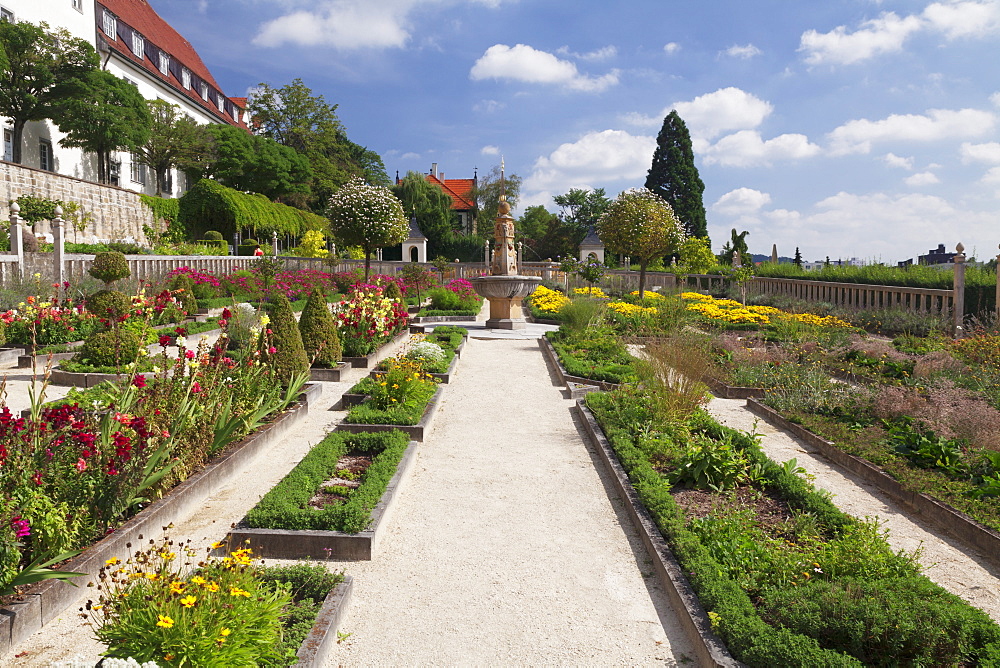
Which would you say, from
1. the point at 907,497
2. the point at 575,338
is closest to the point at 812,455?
the point at 907,497

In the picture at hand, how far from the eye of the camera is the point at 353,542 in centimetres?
404

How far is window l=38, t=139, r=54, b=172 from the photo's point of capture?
31278 millimetres

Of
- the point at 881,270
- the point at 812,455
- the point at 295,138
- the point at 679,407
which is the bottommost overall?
the point at 812,455

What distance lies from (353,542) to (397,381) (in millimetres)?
3582

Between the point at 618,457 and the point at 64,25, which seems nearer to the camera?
the point at 618,457

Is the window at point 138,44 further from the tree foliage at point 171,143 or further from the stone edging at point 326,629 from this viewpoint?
the stone edging at point 326,629

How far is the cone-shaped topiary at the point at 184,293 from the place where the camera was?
15102 millimetres

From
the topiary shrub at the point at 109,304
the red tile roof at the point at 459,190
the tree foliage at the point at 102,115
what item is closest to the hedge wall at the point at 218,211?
the tree foliage at the point at 102,115

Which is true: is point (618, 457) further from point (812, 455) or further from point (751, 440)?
point (812, 455)

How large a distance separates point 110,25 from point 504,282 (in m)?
35.5

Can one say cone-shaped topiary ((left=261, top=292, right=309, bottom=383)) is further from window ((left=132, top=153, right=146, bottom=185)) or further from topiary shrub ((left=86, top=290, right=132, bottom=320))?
window ((left=132, top=153, right=146, bottom=185))

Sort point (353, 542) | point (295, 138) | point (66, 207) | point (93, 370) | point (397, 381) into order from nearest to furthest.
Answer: point (353, 542)
point (397, 381)
point (93, 370)
point (66, 207)
point (295, 138)

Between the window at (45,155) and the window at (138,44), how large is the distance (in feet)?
41.1

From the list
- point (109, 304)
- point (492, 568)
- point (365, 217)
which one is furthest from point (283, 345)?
point (365, 217)
